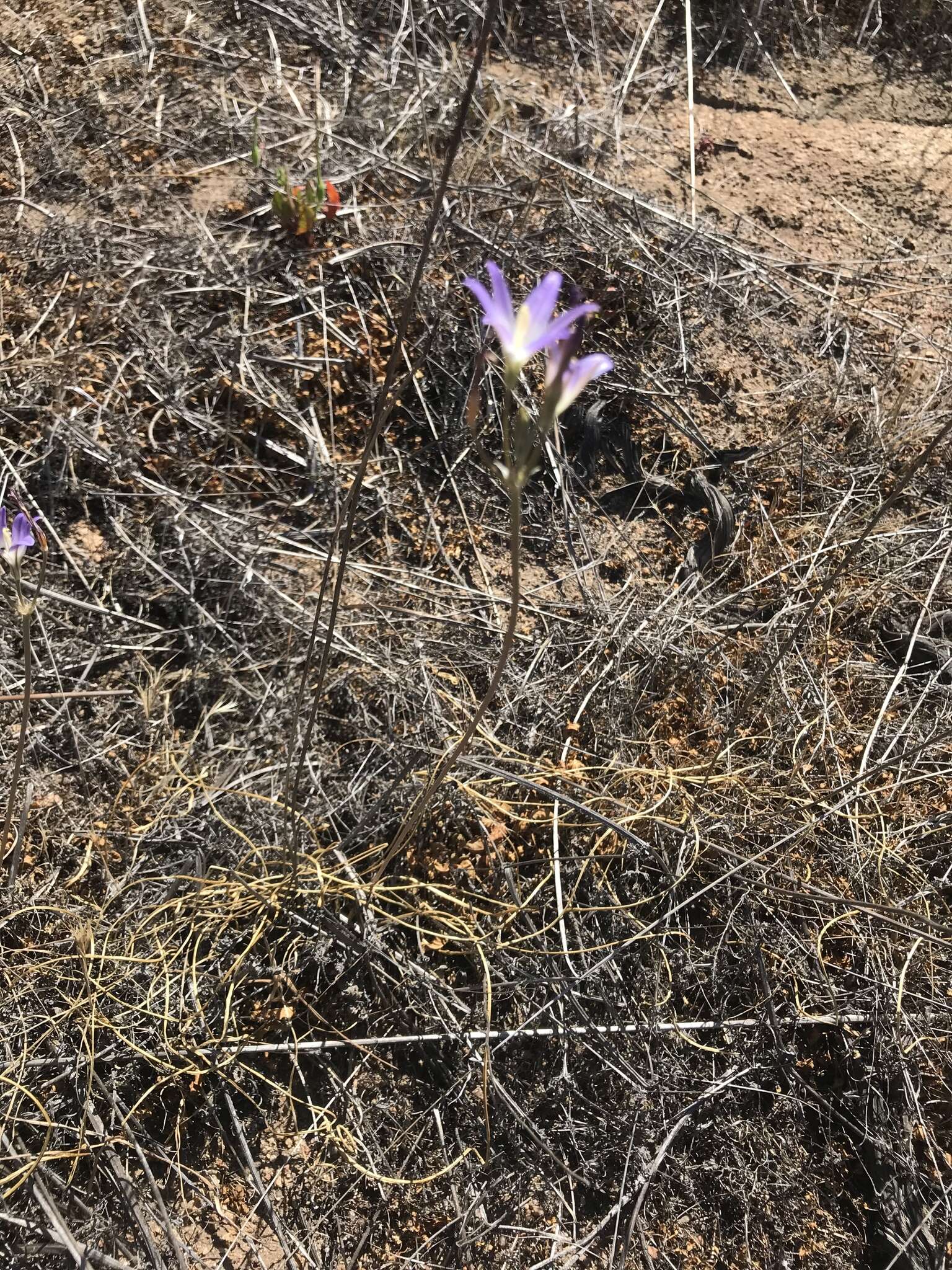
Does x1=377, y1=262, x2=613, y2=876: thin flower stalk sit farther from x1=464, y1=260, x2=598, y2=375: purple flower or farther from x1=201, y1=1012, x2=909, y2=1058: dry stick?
x1=201, y1=1012, x2=909, y2=1058: dry stick

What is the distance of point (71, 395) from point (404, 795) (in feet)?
4.25

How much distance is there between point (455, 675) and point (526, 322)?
3.68 feet

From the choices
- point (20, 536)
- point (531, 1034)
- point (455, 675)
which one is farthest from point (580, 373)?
point (531, 1034)

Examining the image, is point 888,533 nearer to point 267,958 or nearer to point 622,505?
point 622,505

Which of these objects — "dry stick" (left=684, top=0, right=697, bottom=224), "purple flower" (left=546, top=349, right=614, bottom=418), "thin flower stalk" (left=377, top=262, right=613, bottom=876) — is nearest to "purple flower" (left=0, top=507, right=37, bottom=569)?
"thin flower stalk" (left=377, top=262, right=613, bottom=876)

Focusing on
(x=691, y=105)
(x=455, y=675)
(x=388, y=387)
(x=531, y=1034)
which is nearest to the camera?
(x=388, y=387)

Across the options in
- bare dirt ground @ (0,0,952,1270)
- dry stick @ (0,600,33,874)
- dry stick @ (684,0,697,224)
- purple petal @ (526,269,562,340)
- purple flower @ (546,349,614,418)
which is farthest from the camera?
dry stick @ (684,0,697,224)

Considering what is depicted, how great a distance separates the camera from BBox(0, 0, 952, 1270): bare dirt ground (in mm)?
1678

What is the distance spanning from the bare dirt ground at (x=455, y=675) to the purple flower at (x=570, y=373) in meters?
0.38

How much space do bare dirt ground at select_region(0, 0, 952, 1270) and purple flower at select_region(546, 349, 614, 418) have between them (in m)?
0.38

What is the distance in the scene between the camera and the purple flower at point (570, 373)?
38.9 inches

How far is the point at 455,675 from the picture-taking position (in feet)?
6.93

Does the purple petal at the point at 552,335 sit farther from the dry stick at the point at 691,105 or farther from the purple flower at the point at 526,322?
the dry stick at the point at 691,105

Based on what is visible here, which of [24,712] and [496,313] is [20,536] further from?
[496,313]
